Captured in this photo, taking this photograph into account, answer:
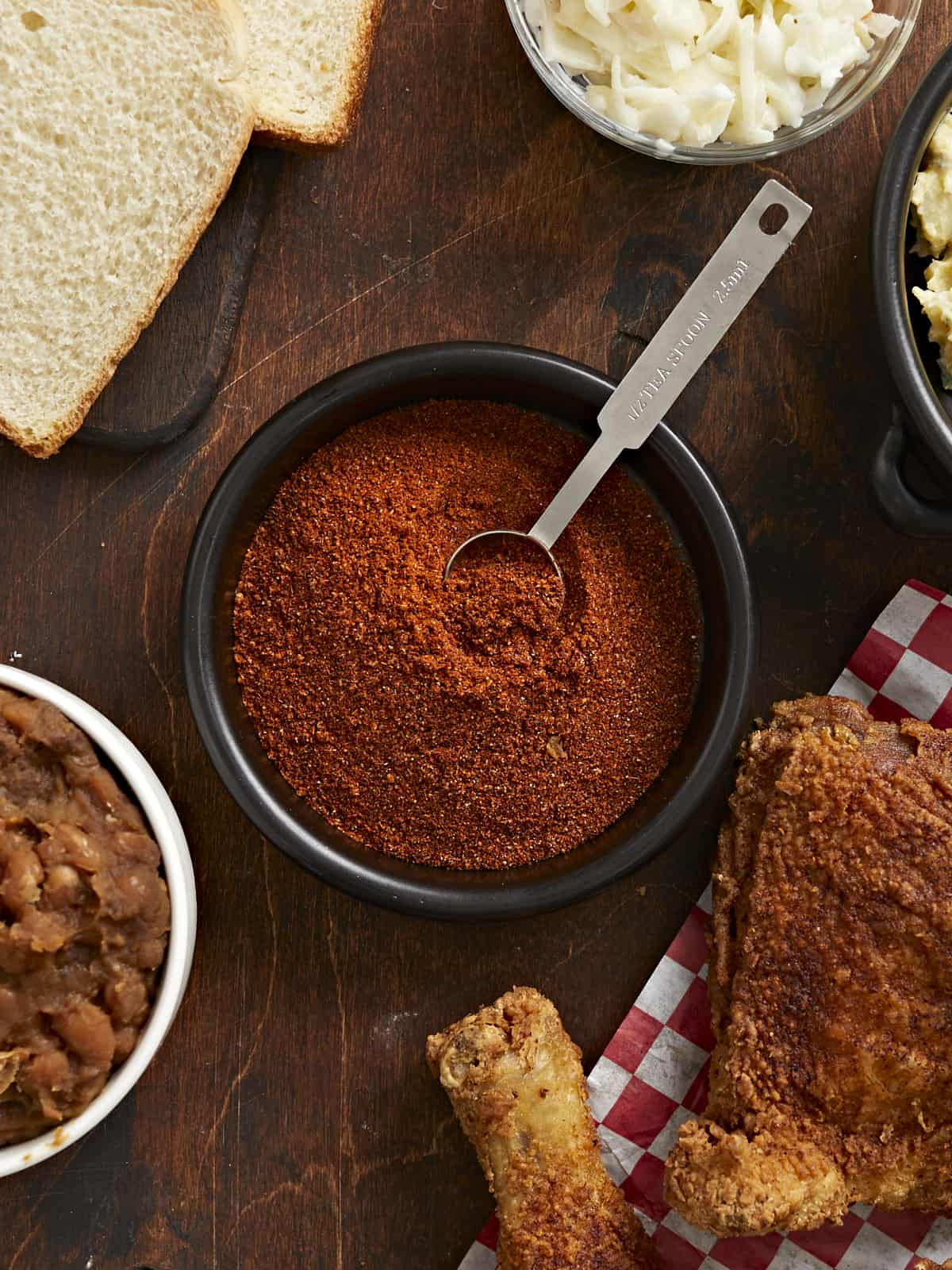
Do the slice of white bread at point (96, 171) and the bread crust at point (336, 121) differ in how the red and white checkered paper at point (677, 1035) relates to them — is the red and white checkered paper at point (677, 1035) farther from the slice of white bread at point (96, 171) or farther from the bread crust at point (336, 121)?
the slice of white bread at point (96, 171)

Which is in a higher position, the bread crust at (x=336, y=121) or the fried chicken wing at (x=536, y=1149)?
the bread crust at (x=336, y=121)

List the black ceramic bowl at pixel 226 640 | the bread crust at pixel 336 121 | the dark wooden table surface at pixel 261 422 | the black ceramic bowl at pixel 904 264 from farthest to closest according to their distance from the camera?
the dark wooden table surface at pixel 261 422
the bread crust at pixel 336 121
the black ceramic bowl at pixel 226 640
the black ceramic bowl at pixel 904 264

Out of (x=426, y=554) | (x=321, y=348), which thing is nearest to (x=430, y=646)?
(x=426, y=554)

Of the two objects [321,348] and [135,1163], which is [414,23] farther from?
[135,1163]

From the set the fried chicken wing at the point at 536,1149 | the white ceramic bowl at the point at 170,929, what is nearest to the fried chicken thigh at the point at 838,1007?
the fried chicken wing at the point at 536,1149

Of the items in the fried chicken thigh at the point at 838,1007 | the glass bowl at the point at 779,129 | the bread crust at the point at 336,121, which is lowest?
the fried chicken thigh at the point at 838,1007

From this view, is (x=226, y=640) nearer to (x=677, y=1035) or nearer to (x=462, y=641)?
(x=462, y=641)

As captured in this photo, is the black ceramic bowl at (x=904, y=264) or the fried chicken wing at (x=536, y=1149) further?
the fried chicken wing at (x=536, y=1149)

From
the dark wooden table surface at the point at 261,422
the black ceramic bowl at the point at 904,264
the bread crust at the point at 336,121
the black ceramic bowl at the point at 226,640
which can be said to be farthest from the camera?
the dark wooden table surface at the point at 261,422
